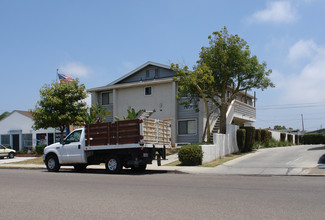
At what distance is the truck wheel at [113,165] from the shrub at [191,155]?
13.8 ft

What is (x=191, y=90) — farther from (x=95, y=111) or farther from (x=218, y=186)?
(x=218, y=186)

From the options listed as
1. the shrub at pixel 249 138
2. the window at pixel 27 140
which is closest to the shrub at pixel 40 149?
the window at pixel 27 140

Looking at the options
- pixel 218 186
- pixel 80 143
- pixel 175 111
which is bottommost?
pixel 218 186

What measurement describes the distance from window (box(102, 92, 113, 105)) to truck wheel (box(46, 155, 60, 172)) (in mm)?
13787

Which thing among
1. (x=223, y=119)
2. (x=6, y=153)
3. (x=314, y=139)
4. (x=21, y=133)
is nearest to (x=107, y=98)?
(x=6, y=153)

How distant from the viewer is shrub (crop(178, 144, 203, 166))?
1875 cm

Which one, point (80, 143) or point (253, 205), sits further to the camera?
point (80, 143)

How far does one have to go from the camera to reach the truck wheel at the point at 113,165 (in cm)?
1595

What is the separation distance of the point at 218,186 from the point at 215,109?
1664 centimetres

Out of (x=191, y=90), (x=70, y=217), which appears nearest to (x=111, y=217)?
(x=70, y=217)

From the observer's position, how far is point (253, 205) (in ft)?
24.3

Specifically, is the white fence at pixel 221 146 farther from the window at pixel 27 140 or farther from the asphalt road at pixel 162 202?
the window at pixel 27 140

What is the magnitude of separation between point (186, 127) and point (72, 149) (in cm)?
1216

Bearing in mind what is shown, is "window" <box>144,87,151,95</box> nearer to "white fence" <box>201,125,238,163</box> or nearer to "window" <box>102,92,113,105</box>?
"window" <box>102,92,113,105</box>
